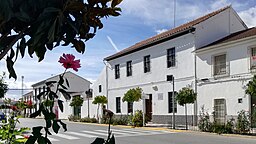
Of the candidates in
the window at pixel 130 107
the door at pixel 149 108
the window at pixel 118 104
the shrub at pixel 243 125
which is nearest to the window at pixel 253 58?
the shrub at pixel 243 125

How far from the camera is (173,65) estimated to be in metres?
26.0

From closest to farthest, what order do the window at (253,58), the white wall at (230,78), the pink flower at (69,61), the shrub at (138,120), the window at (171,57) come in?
1. the pink flower at (69,61)
2. the window at (253,58)
3. the white wall at (230,78)
4. the shrub at (138,120)
5. the window at (171,57)

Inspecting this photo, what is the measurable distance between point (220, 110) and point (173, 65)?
589 cm

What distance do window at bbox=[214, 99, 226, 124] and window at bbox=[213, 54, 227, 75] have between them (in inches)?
68.5

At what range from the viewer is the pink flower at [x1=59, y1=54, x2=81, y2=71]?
253 cm

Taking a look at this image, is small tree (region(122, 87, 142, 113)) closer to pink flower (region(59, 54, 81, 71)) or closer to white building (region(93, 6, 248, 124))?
white building (region(93, 6, 248, 124))

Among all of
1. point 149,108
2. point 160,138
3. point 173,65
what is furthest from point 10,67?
point 149,108

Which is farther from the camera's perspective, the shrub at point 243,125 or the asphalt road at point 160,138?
the shrub at point 243,125

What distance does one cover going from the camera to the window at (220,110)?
20.9m

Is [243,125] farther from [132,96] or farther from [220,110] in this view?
[132,96]


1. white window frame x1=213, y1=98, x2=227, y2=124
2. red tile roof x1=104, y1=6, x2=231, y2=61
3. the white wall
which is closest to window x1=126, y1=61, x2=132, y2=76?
red tile roof x1=104, y1=6, x2=231, y2=61

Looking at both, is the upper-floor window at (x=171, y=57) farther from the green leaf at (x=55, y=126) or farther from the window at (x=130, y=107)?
the green leaf at (x=55, y=126)

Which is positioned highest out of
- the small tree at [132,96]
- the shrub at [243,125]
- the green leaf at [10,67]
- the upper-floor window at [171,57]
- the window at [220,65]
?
the upper-floor window at [171,57]

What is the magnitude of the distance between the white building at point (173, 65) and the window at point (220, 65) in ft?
1.37
